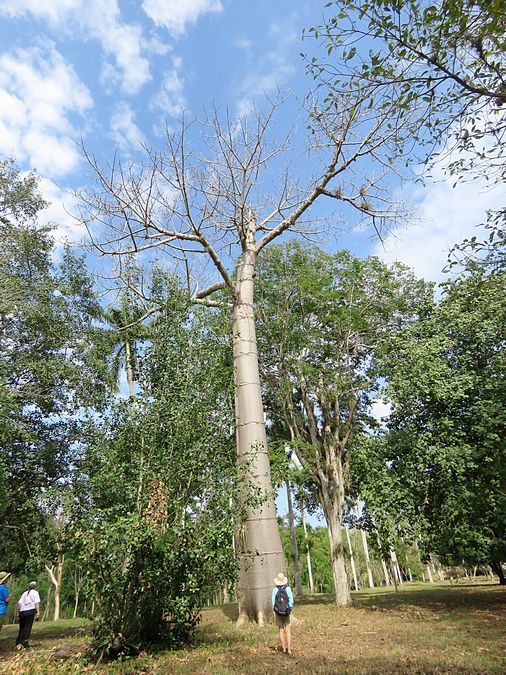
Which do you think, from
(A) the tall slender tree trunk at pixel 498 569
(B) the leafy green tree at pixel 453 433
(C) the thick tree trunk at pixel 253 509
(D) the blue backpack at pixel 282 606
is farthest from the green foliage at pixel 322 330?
(D) the blue backpack at pixel 282 606

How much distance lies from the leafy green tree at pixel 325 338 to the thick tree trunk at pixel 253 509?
4306mm

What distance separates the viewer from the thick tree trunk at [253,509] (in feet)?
24.9

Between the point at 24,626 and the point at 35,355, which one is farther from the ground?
the point at 35,355

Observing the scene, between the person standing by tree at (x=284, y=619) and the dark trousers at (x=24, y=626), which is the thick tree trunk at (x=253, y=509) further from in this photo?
the dark trousers at (x=24, y=626)

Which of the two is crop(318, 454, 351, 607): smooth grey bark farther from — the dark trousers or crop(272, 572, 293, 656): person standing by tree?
the dark trousers

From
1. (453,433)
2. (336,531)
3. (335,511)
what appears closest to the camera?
(453,433)

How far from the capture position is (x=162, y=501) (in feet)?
20.5

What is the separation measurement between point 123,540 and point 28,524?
518cm

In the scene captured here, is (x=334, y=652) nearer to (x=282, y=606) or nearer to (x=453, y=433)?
(x=282, y=606)

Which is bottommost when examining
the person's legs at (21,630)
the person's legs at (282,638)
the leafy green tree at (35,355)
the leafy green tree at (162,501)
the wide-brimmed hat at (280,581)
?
the person's legs at (282,638)

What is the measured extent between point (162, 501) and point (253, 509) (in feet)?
7.91

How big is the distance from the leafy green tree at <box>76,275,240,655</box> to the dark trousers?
3.70 meters

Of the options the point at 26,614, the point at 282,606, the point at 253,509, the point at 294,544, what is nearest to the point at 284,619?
the point at 282,606

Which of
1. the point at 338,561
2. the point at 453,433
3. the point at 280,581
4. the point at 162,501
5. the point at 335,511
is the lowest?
the point at 280,581
